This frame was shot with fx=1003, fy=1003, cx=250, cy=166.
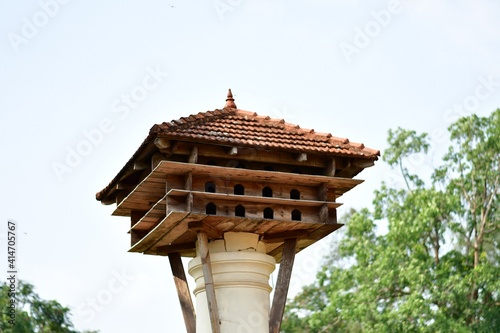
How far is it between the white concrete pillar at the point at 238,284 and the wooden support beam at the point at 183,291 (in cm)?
20

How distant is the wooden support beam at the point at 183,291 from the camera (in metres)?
9.95

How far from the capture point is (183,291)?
33.1 ft

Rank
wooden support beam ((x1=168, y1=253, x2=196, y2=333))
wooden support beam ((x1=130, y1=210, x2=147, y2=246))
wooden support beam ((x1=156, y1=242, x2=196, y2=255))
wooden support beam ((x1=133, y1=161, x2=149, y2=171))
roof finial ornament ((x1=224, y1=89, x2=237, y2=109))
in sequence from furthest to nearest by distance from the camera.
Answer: roof finial ornament ((x1=224, y1=89, x2=237, y2=109)) < wooden support beam ((x1=130, y1=210, x2=147, y2=246)) < wooden support beam ((x1=156, y1=242, x2=196, y2=255)) < wooden support beam ((x1=168, y1=253, x2=196, y2=333)) < wooden support beam ((x1=133, y1=161, x2=149, y2=171))

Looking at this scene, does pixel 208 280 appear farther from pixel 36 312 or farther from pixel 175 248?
pixel 36 312

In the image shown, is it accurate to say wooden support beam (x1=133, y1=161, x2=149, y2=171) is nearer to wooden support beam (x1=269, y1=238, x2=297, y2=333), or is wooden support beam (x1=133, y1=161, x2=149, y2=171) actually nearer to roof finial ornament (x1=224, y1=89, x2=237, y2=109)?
roof finial ornament (x1=224, y1=89, x2=237, y2=109)

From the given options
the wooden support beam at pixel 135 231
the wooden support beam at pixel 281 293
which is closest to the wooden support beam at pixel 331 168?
the wooden support beam at pixel 281 293

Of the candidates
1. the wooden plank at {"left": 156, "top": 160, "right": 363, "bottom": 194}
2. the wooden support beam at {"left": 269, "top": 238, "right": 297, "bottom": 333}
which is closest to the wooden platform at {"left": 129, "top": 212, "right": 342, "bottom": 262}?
the wooden support beam at {"left": 269, "top": 238, "right": 297, "bottom": 333}

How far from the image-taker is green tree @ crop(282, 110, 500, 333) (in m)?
→ 18.9

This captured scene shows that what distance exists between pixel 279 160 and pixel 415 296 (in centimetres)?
968

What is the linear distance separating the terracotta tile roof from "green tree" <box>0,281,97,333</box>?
172 inches

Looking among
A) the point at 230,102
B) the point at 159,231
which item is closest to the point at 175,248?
the point at 159,231

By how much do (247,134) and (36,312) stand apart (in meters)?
5.06

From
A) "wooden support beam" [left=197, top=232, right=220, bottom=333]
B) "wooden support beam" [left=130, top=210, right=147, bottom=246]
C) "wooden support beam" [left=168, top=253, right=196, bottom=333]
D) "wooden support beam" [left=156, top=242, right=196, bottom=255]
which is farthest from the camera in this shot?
"wooden support beam" [left=130, top=210, right=147, bottom=246]

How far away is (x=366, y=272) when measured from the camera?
1975cm
